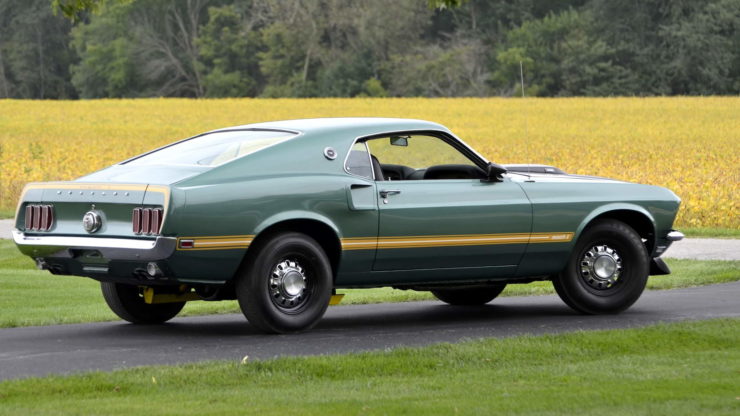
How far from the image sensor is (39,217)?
9859 mm

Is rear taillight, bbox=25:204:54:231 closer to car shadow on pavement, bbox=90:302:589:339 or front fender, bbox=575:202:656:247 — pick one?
car shadow on pavement, bbox=90:302:589:339

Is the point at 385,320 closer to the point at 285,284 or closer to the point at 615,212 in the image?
the point at 285,284

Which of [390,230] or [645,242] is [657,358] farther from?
[645,242]

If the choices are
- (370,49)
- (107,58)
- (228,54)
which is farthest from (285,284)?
(107,58)

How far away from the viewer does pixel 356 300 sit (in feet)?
42.3

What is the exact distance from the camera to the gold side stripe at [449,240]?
1005 centimetres

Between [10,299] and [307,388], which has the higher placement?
[307,388]

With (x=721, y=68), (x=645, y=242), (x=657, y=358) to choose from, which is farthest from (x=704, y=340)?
(x=721, y=68)

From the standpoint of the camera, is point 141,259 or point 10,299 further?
point 10,299

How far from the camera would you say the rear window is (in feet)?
32.7

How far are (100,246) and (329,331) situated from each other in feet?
5.88

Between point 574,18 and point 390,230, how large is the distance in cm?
7904

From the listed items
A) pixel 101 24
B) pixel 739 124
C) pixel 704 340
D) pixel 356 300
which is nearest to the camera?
pixel 704 340

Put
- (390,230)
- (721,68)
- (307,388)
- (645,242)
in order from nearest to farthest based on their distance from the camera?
(307,388)
(390,230)
(645,242)
(721,68)
